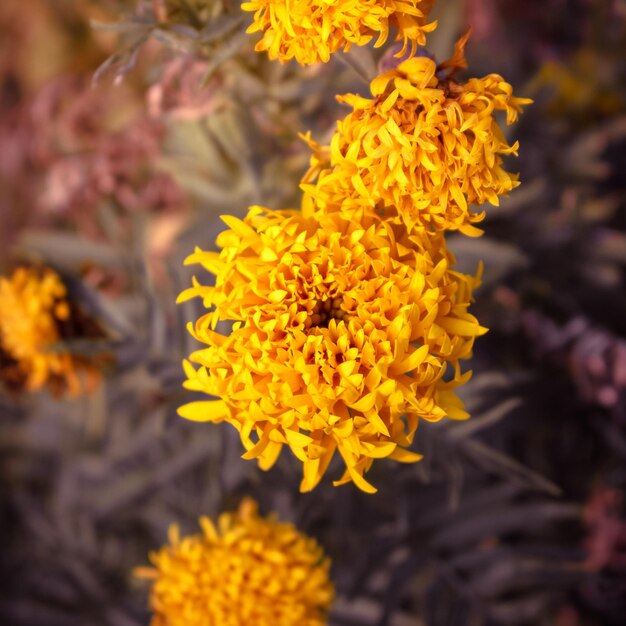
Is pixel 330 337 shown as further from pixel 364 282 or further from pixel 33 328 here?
pixel 33 328

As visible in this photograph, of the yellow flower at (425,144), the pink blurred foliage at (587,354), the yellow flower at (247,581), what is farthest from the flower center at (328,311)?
the pink blurred foliage at (587,354)

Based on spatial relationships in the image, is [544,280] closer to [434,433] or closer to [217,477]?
[434,433]

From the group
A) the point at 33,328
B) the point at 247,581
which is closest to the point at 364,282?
the point at 247,581

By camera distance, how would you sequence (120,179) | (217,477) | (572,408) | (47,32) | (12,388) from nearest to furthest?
(217,477)
(12,388)
(572,408)
(120,179)
(47,32)

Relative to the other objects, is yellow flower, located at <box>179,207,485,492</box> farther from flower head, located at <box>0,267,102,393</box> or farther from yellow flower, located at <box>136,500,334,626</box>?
flower head, located at <box>0,267,102,393</box>

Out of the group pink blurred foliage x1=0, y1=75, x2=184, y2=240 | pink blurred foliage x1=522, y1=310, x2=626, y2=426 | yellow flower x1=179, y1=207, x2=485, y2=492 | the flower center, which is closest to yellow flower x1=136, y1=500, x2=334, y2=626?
yellow flower x1=179, y1=207, x2=485, y2=492

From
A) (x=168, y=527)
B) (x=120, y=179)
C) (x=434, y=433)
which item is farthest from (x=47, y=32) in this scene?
(x=434, y=433)
